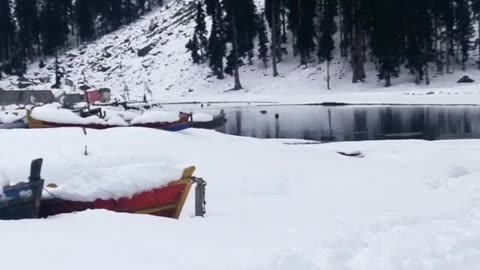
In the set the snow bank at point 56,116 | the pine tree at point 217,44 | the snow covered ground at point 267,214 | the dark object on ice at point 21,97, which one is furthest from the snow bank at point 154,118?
the pine tree at point 217,44

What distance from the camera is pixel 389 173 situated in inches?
558

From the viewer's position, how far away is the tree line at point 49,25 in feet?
301

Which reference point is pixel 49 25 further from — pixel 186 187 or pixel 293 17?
pixel 186 187

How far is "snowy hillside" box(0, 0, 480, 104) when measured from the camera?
51.6 metres

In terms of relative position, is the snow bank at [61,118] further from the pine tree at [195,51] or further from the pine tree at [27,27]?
the pine tree at [27,27]

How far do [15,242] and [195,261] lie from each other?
1887 millimetres

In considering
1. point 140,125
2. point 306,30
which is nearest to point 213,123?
point 140,125

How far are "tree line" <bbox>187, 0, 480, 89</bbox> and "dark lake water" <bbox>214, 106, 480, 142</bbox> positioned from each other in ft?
43.1

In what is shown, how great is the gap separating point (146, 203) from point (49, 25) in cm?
9054

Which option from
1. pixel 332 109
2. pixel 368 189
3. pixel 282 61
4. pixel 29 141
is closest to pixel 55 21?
pixel 282 61

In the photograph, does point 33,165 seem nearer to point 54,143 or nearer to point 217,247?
point 217,247

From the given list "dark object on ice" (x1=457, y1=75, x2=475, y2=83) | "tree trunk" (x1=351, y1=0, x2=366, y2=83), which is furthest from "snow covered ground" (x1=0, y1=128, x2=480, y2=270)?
"tree trunk" (x1=351, y1=0, x2=366, y2=83)

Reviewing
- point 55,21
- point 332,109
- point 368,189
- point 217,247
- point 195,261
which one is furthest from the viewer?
point 55,21

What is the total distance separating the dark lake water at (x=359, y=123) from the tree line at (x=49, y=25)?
55307 mm
